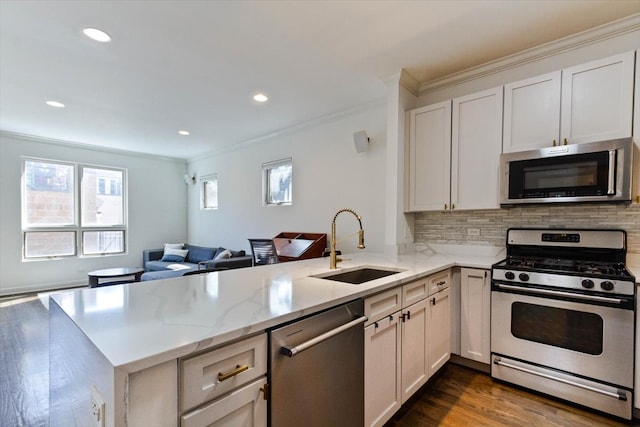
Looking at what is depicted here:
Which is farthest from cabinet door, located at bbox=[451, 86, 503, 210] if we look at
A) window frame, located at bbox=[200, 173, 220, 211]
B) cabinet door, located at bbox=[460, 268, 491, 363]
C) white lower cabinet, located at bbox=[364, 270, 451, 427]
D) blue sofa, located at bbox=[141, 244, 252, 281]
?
window frame, located at bbox=[200, 173, 220, 211]

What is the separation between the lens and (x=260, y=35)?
2.30 m

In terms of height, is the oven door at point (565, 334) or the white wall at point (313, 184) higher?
the white wall at point (313, 184)

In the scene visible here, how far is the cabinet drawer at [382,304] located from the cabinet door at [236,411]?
0.66 m

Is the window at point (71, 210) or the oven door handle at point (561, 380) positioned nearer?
the oven door handle at point (561, 380)

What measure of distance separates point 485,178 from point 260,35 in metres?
2.17

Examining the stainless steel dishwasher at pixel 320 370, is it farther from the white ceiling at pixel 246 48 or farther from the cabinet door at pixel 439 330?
the white ceiling at pixel 246 48

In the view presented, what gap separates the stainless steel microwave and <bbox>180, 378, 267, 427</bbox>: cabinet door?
230 centimetres

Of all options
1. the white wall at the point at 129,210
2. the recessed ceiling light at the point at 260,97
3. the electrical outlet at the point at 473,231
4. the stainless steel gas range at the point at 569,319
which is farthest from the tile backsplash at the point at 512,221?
the white wall at the point at 129,210

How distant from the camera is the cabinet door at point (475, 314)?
2316 millimetres

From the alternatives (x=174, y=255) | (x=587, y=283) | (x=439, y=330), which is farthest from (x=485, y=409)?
(x=174, y=255)

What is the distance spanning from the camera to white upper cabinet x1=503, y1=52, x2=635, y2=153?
80.5 inches

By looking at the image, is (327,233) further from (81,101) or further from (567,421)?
(81,101)

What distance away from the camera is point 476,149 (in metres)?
2.66

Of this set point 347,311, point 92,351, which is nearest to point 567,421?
point 347,311
